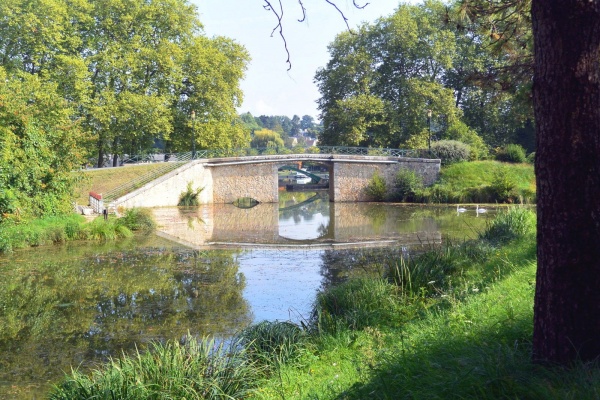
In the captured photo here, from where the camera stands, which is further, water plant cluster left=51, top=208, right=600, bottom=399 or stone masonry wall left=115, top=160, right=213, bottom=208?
stone masonry wall left=115, top=160, right=213, bottom=208

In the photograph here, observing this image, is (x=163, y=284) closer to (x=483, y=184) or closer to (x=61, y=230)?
(x=61, y=230)

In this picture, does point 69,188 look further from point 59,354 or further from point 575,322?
point 575,322

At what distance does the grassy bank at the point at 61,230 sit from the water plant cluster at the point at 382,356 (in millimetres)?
9107

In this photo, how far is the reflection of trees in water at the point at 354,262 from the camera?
1000cm

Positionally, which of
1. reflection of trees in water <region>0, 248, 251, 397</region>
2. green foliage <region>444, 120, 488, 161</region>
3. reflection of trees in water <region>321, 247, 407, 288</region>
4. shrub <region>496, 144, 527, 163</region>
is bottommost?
reflection of trees in water <region>0, 248, 251, 397</region>

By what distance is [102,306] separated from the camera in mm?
8766

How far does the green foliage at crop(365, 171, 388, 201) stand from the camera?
3216 centimetres

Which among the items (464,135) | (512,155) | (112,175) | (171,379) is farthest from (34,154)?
(464,135)

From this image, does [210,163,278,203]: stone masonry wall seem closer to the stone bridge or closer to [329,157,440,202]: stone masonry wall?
the stone bridge

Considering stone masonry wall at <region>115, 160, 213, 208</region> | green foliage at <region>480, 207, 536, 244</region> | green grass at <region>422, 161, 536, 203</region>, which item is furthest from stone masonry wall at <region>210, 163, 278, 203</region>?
green foliage at <region>480, 207, 536, 244</region>

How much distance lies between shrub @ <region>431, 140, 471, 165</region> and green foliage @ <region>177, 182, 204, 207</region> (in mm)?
13692

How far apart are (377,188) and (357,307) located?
84.4 ft

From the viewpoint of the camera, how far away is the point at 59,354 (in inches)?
259

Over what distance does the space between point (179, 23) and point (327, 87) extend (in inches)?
423
